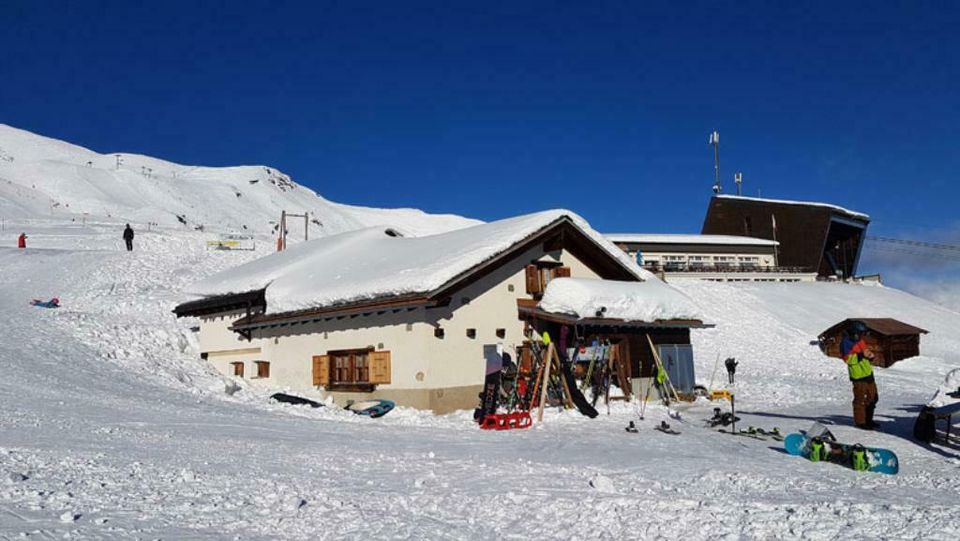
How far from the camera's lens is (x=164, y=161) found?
12900 centimetres

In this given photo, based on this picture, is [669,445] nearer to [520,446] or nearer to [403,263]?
[520,446]

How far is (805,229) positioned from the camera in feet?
183

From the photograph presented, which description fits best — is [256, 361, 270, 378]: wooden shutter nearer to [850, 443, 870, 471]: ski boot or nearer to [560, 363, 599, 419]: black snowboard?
[560, 363, 599, 419]: black snowboard

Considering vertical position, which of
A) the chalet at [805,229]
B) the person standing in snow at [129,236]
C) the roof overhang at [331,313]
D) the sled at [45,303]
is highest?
the chalet at [805,229]

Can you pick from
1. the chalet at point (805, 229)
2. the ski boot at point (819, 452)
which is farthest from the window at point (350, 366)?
the chalet at point (805, 229)

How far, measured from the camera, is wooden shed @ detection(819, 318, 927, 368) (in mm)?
33531

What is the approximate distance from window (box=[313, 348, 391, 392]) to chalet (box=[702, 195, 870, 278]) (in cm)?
4308

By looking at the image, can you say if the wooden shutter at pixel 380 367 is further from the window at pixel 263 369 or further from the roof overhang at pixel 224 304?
the window at pixel 263 369

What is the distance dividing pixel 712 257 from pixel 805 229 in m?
8.32

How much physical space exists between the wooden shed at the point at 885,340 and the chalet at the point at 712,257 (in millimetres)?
13220

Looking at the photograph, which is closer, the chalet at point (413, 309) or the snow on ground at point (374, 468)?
the snow on ground at point (374, 468)

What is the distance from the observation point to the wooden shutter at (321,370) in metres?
19.8

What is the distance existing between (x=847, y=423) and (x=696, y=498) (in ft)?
27.6

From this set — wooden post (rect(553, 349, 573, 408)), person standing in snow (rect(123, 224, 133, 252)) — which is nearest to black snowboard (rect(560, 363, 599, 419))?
wooden post (rect(553, 349, 573, 408))
